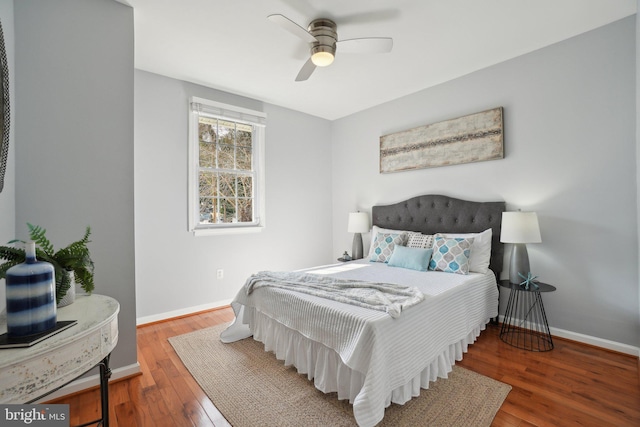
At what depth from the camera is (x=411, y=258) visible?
9.93ft

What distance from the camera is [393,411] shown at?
5.59 ft

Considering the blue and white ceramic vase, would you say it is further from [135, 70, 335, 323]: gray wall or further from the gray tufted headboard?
the gray tufted headboard

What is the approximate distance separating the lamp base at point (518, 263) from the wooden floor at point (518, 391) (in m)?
0.62

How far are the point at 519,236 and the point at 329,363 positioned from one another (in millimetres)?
2004

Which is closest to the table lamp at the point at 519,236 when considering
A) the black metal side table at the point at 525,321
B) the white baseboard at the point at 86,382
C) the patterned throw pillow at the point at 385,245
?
the black metal side table at the point at 525,321

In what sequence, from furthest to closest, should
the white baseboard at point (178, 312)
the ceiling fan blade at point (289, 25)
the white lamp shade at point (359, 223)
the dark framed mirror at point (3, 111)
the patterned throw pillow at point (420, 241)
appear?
the white lamp shade at point (359, 223) → the patterned throw pillow at point (420, 241) → the white baseboard at point (178, 312) → the ceiling fan blade at point (289, 25) → the dark framed mirror at point (3, 111)

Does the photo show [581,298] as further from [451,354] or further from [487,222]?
[451,354]

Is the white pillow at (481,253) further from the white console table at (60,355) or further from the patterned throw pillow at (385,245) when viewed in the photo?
the white console table at (60,355)

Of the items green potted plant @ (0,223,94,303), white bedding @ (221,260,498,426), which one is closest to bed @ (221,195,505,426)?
white bedding @ (221,260,498,426)

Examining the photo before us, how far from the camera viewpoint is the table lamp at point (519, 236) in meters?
2.51

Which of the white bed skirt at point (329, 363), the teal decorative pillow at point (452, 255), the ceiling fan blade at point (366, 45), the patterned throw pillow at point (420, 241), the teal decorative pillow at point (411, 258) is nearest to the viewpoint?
the white bed skirt at point (329, 363)

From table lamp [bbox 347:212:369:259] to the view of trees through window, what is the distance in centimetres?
149

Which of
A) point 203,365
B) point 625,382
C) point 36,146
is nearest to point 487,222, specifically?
point 625,382

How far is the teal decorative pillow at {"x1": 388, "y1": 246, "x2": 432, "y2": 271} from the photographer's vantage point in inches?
116
